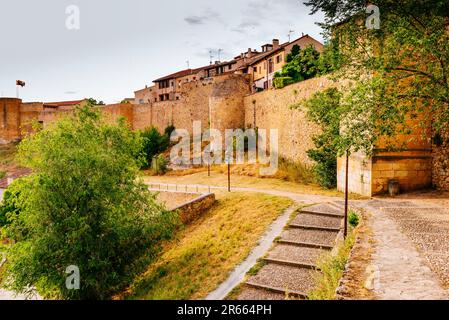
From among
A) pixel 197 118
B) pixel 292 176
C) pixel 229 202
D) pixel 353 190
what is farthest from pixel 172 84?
pixel 353 190

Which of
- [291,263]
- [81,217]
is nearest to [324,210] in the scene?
[291,263]

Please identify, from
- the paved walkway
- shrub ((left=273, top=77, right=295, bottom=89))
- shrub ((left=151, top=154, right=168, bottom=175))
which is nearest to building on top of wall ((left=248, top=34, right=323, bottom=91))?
shrub ((left=273, top=77, right=295, bottom=89))

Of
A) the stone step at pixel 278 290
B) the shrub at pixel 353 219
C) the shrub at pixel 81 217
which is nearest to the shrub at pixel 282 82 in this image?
the shrub at pixel 81 217

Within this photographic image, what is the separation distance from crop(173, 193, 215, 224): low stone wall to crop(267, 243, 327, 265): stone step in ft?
25.1

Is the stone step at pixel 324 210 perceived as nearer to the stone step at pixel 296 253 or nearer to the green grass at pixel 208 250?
the green grass at pixel 208 250

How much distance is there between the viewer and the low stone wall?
1930 cm

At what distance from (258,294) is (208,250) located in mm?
4897

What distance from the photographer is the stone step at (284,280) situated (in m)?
9.16

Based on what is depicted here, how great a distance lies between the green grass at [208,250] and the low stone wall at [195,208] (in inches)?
17.9

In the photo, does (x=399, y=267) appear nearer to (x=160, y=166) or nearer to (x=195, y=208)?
(x=195, y=208)

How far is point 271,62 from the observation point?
42.7 m

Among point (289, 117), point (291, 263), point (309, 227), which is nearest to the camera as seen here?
point (291, 263)

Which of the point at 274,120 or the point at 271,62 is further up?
the point at 271,62

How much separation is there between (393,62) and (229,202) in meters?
11.7
